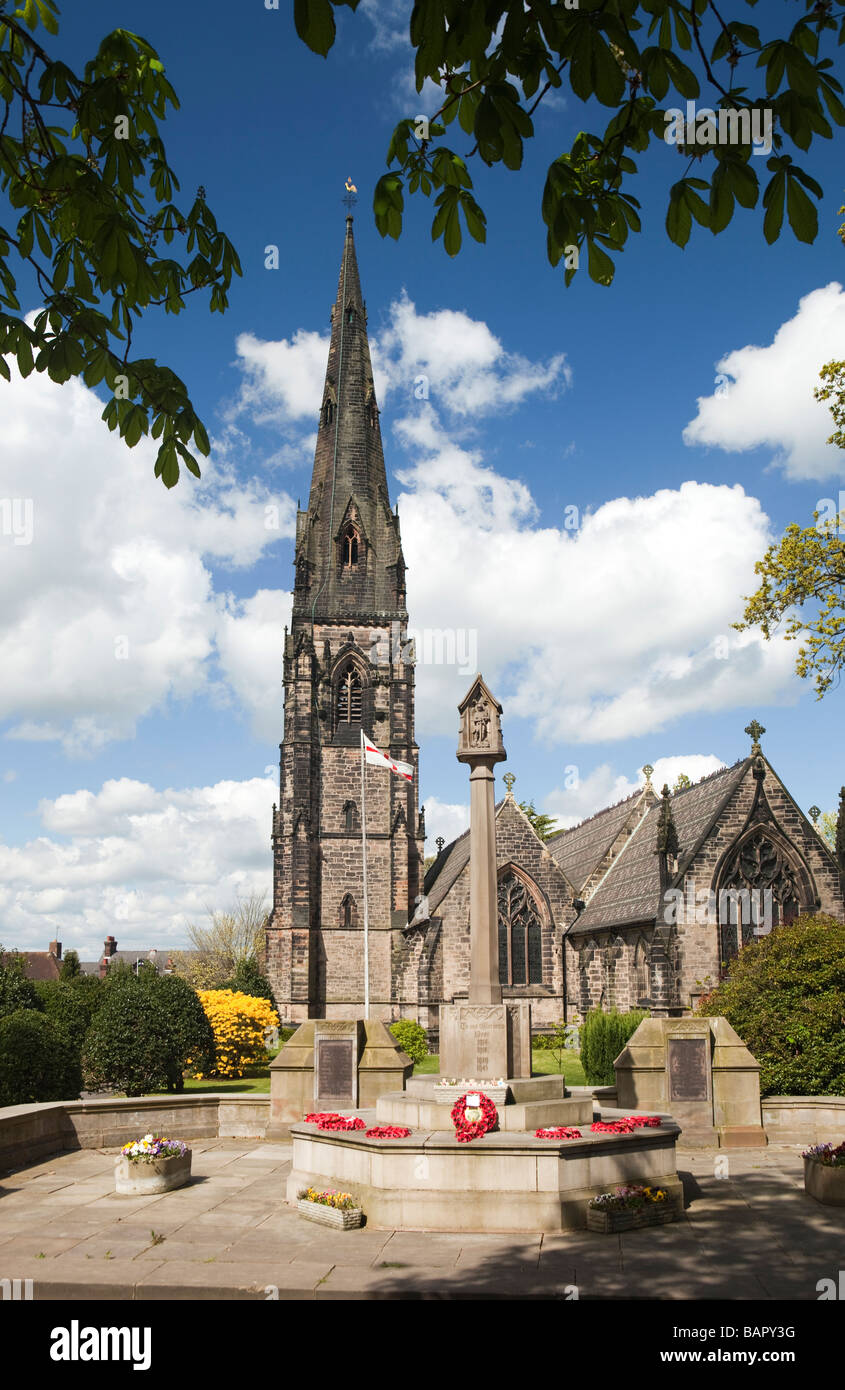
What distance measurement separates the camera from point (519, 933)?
41625mm

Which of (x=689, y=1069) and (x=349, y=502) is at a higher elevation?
(x=349, y=502)

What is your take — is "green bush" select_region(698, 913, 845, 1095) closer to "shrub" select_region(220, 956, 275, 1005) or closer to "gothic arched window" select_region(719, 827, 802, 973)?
"gothic arched window" select_region(719, 827, 802, 973)

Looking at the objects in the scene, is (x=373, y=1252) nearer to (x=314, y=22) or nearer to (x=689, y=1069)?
(x=689, y=1069)

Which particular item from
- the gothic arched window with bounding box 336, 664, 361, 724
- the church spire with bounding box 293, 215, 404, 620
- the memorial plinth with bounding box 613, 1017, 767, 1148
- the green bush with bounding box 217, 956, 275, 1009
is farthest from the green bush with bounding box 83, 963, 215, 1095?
the church spire with bounding box 293, 215, 404, 620

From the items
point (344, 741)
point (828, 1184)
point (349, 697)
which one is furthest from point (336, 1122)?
point (349, 697)

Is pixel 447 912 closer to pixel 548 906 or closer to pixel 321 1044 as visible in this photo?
pixel 548 906

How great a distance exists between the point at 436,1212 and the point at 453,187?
931 cm

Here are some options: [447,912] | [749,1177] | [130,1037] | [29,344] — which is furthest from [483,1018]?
[447,912]

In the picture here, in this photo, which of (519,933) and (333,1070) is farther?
(519,933)

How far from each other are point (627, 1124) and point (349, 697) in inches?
1573

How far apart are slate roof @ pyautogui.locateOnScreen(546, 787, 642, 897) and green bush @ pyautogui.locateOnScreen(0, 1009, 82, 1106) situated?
26.8 metres

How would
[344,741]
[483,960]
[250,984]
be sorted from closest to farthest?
[483,960] < [250,984] < [344,741]

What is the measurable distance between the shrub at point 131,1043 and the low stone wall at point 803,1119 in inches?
557
